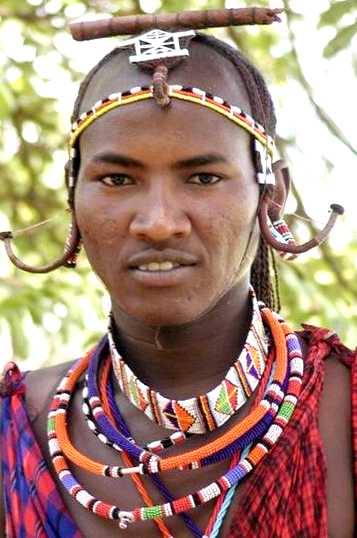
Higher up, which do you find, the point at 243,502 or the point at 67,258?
the point at 67,258

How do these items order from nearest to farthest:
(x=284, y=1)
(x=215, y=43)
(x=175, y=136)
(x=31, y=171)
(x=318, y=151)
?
1. (x=175, y=136)
2. (x=215, y=43)
3. (x=284, y=1)
4. (x=318, y=151)
5. (x=31, y=171)

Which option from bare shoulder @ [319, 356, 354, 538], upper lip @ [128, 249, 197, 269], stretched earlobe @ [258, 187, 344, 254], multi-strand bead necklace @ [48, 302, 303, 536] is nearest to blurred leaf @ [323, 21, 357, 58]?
stretched earlobe @ [258, 187, 344, 254]

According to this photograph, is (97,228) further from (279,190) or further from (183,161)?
(279,190)

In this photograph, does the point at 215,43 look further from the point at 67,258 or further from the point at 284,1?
the point at 284,1

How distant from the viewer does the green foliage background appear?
4.29m

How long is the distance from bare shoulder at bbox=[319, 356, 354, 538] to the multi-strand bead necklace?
0.27ft

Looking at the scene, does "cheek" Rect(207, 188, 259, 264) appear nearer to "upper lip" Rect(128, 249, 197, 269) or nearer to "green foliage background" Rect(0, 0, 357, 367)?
"upper lip" Rect(128, 249, 197, 269)

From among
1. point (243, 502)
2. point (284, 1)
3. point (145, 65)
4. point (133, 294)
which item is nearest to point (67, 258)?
point (133, 294)

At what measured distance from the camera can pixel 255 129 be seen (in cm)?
260

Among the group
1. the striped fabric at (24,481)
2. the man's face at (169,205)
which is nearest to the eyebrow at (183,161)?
the man's face at (169,205)

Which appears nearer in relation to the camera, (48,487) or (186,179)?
(186,179)

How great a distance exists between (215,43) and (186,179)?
0.38m

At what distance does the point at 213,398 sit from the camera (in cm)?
256

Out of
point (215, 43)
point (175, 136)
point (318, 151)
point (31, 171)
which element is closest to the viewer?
point (175, 136)
